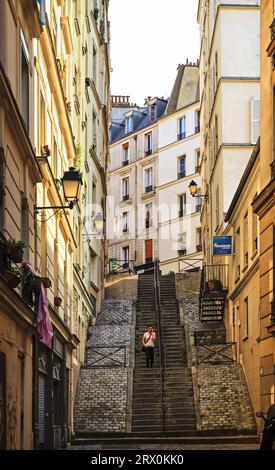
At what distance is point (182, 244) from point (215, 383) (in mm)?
32880

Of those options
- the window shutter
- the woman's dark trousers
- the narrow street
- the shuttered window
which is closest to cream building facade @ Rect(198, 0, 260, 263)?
the window shutter

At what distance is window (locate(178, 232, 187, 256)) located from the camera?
61344 mm

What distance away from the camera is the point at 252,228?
90.6ft

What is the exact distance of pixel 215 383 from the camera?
29.5 metres

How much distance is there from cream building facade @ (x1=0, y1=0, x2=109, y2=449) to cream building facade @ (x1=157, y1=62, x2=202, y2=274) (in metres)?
23.5

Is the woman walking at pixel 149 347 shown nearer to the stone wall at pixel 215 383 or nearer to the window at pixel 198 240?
the stone wall at pixel 215 383

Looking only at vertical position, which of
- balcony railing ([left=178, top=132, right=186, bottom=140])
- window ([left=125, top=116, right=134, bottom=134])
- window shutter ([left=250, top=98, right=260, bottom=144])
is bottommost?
window shutter ([left=250, top=98, right=260, bottom=144])

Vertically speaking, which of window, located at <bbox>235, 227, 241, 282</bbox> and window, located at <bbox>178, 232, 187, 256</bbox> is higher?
window, located at <bbox>178, 232, 187, 256</bbox>

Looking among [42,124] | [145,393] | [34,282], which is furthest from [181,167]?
[34,282]

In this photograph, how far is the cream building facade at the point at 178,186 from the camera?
6138cm

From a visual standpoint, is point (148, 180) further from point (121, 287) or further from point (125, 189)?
point (121, 287)

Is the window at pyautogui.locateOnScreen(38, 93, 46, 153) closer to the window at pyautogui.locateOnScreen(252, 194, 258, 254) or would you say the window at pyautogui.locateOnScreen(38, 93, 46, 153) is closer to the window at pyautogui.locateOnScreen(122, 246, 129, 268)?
the window at pyautogui.locateOnScreen(252, 194, 258, 254)

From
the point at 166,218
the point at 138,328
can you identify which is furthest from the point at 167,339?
the point at 166,218

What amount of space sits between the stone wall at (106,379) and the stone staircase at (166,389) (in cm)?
33
